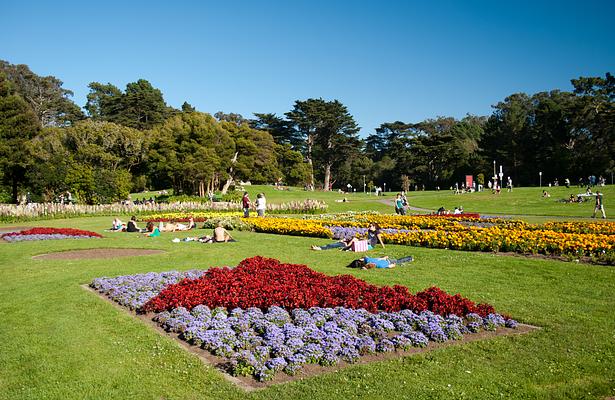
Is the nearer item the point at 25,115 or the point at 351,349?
the point at 351,349

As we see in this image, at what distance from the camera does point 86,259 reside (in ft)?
49.4

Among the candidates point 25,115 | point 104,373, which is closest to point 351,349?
point 104,373

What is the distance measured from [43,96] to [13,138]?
2298 inches

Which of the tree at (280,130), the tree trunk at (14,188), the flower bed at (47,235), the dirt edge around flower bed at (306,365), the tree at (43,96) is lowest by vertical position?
the dirt edge around flower bed at (306,365)

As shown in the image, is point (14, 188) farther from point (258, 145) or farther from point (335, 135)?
point (335, 135)

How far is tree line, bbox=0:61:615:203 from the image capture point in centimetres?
4684

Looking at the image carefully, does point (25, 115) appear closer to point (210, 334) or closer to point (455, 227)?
point (455, 227)

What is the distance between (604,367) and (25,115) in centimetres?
5324

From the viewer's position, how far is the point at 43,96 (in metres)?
97.7

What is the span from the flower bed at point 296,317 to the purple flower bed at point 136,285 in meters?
0.03

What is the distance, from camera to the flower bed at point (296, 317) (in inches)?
255

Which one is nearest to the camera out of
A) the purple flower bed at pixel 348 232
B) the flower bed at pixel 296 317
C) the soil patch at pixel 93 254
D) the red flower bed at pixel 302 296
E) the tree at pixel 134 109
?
the flower bed at pixel 296 317

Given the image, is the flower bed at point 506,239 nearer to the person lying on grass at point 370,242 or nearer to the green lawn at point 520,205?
the person lying on grass at point 370,242

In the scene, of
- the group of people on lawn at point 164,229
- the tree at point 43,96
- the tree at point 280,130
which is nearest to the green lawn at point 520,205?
the group of people on lawn at point 164,229
